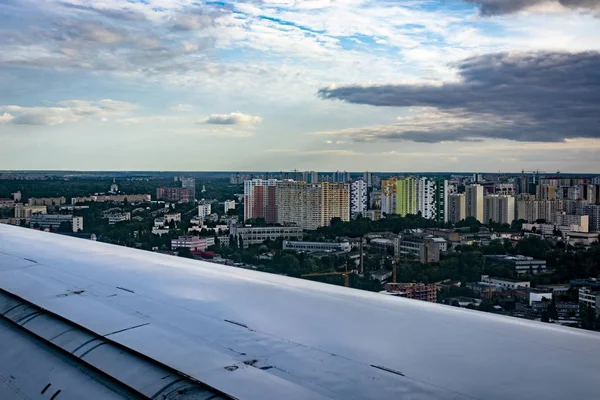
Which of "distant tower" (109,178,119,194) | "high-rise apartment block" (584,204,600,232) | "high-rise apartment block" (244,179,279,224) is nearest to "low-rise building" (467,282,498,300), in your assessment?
"high-rise apartment block" (584,204,600,232)

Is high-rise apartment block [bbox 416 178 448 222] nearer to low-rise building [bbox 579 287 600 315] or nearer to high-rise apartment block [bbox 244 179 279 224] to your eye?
high-rise apartment block [bbox 244 179 279 224]

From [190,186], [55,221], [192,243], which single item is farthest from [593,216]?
[190,186]

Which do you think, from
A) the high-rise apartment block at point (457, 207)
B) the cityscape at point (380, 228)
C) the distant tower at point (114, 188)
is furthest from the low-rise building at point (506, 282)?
the distant tower at point (114, 188)

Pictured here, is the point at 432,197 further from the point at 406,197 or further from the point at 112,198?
the point at 112,198

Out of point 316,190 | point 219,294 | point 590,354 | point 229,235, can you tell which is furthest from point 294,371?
point 316,190

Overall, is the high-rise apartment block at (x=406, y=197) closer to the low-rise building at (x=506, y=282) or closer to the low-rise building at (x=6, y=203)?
the low-rise building at (x=506, y=282)

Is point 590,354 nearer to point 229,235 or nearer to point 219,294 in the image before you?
point 219,294

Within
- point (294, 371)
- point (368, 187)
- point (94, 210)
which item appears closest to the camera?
point (294, 371)
